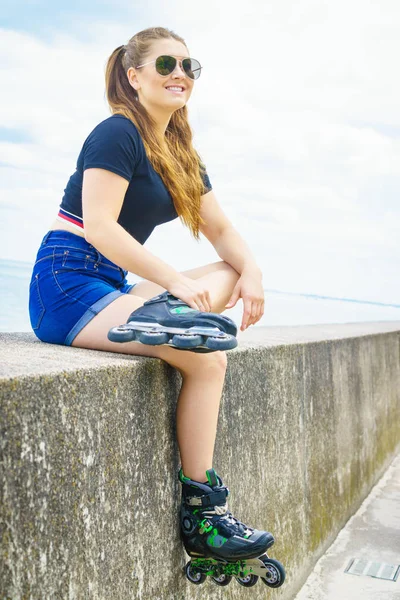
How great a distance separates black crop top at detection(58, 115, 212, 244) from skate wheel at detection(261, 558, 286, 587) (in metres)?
1.20

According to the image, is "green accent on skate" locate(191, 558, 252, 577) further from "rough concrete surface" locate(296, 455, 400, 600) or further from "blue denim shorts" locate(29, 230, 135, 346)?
"rough concrete surface" locate(296, 455, 400, 600)

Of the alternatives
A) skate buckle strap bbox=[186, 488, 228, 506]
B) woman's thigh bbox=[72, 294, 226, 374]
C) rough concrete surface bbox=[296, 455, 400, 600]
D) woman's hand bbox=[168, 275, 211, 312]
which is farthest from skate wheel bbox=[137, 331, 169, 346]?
rough concrete surface bbox=[296, 455, 400, 600]

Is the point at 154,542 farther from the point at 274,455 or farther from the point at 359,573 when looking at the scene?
the point at 359,573

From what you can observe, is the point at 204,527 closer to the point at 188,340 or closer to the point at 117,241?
the point at 188,340

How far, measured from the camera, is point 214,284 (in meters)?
2.60

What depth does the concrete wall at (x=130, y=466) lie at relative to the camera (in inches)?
56.6

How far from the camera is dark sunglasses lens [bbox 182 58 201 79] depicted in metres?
2.67

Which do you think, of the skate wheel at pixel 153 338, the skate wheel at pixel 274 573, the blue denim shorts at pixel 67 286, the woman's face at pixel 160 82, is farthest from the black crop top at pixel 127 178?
the skate wheel at pixel 274 573

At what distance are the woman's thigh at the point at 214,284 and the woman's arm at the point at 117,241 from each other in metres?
0.29

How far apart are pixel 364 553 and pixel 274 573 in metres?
1.92

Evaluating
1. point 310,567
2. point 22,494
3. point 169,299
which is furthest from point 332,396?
point 22,494

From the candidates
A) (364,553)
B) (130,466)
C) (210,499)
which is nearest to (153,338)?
(130,466)

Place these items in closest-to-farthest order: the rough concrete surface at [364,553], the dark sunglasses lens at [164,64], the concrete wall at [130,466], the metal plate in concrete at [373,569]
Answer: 1. the concrete wall at [130,466]
2. the dark sunglasses lens at [164,64]
3. the rough concrete surface at [364,553]
4. the metal plate in concrete at [373,569]

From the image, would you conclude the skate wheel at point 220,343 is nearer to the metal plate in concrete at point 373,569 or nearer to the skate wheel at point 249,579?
the skate wheel at point 249,579
